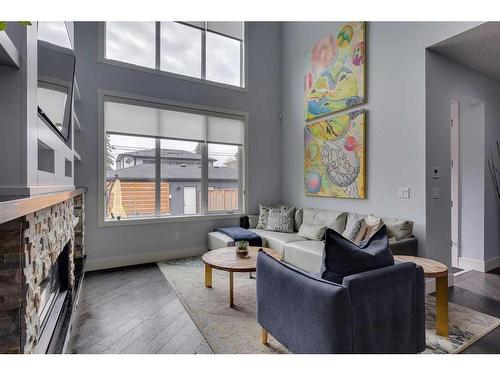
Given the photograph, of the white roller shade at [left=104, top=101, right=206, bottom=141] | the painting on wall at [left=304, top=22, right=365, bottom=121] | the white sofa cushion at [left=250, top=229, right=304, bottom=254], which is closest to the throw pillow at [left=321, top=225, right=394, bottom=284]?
the white sofa cushion at [left=250, top=229, right=304, bottom=254]

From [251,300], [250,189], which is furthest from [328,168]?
[251,300]

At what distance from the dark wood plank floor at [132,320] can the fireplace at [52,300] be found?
231 mm

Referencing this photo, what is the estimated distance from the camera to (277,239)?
12.5 feet

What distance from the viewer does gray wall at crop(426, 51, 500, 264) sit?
2.97 m

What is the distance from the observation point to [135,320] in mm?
2311

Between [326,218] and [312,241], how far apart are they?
48cm

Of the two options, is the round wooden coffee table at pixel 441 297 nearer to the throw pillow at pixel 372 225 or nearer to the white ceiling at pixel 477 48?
the throw pillow at pixel 372 225

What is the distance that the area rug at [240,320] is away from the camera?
1.92m

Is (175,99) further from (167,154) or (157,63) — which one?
(167,154)

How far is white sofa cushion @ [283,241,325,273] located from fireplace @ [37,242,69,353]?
2359 mm

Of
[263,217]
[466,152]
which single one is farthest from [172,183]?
[466,152]
